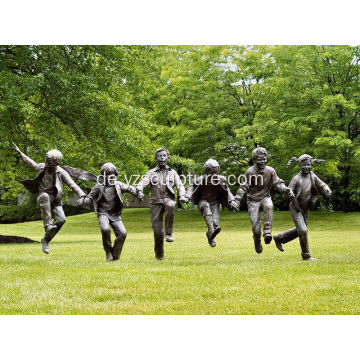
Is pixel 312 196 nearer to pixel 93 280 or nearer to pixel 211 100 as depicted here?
pixel 93 280

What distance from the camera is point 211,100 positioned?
107 feet

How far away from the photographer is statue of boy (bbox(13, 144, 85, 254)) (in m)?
12.5

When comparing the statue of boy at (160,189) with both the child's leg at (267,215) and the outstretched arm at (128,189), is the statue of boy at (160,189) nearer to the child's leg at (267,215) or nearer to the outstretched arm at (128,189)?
the outstretched arm at (128,189)

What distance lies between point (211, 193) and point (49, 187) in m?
3.84

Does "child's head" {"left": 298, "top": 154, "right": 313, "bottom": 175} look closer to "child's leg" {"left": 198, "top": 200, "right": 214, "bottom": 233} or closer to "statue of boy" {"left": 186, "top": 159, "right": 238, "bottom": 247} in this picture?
"statue of boy" {"left": 186, "top": 159, "right": 238, "bottom": 247}

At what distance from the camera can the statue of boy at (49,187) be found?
41.0 ft

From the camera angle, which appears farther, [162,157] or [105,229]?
[162,157]

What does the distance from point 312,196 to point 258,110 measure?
853 inches

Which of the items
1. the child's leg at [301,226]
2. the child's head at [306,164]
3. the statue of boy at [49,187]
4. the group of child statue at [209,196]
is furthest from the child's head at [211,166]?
the statue of boy at [49,187]

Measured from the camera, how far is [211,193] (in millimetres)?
12125

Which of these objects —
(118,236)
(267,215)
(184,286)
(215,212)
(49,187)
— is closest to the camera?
(184,286)

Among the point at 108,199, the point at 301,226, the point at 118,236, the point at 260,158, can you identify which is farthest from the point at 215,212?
the point at 108,199

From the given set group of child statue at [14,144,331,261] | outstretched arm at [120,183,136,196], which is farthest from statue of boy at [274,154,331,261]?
outstretched arm at [120,183,136,196]

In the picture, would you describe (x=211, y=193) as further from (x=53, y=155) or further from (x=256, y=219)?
(x=53, y=155)
